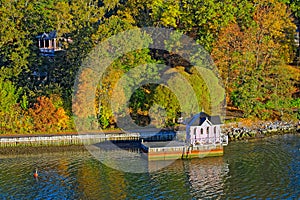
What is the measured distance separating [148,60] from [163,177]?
22012mm

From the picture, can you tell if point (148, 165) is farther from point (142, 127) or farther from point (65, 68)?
point (65, 68)

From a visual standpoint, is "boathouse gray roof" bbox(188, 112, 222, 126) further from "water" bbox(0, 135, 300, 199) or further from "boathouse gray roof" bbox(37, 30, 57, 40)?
"boathouse gray roof" bbox(37, 30, 57, 40)

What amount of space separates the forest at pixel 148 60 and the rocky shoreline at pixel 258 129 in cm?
227

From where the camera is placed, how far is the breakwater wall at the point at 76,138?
57.4 m

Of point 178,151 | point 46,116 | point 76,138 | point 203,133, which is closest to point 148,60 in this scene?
point 76,138

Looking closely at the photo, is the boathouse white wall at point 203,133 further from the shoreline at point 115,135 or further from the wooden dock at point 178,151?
the shoreline at point 115,135

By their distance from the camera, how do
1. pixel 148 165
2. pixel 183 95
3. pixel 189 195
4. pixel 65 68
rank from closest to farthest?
1. pixel 189 195
2. pixel 148 165
3. pixel 183 95
4. pixel 65 68

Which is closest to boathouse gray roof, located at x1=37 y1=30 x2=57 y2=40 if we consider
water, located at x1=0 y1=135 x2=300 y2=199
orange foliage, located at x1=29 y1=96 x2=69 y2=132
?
orange foliage, located at x1=29 y1=96 x2=69 y2=132

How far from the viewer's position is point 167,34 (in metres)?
71.9

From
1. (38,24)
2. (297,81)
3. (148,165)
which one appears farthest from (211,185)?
(38,24)

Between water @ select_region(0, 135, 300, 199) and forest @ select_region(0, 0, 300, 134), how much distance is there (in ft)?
27.8

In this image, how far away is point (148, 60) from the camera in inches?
2554

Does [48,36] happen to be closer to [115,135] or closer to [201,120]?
[115,135]

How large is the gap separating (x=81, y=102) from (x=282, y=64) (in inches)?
1047
